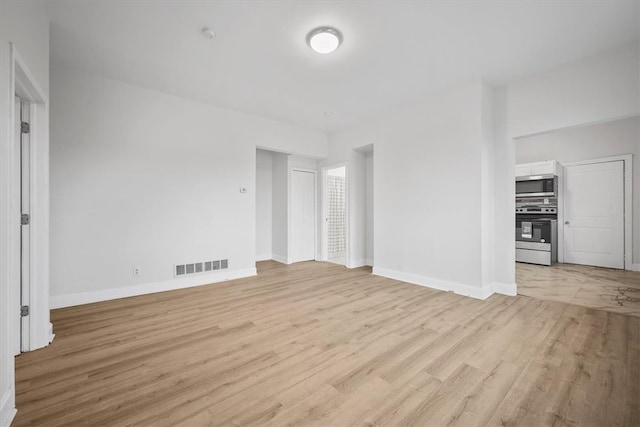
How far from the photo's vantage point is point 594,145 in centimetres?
541

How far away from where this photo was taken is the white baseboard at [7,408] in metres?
1.32

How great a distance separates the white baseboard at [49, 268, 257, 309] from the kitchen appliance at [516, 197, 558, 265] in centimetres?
574

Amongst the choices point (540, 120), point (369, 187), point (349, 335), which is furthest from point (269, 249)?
point (540, 120)

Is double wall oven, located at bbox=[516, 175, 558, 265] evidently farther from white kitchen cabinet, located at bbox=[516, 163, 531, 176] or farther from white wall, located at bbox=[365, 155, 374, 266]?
white wall, located at bbox=[365, 155, 374, 266]

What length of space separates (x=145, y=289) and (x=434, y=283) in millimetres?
4137

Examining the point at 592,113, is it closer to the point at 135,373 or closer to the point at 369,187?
the point at 369,187

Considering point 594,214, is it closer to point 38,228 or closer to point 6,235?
point 6,235


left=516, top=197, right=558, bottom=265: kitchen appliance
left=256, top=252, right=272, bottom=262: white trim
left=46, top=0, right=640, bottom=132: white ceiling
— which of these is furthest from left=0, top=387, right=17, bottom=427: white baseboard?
left=516, top=197, right=558, bottom=265: kitchen appliance

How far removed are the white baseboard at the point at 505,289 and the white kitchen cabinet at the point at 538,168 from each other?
335 centimetres

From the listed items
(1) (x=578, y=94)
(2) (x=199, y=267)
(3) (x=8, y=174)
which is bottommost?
(2) (x=199, y=267)

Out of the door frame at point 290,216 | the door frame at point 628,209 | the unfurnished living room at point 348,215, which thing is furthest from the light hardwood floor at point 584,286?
the door frame at point 290,216

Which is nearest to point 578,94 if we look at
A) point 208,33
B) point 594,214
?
point 594,214

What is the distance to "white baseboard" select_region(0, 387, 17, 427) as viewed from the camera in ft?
4.33

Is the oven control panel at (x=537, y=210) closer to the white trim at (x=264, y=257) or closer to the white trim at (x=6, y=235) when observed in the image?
the white trim at (x=264, y=257)
